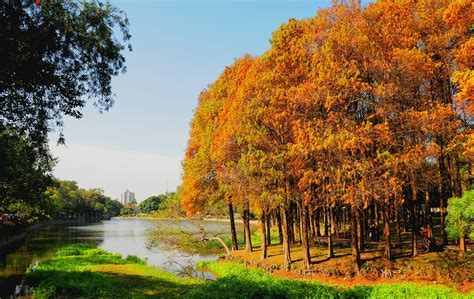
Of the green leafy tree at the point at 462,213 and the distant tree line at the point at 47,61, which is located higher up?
the distant tree line at the point at 47,61

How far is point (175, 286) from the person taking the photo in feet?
65.9

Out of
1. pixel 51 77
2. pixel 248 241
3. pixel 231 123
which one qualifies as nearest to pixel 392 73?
pixel 231 123

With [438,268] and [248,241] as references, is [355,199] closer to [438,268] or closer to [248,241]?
[438,268]

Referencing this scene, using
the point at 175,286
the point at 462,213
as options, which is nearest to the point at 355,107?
the point at 462,213

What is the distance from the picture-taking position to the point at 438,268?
17.7 m

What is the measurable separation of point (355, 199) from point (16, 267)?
95.9 feet

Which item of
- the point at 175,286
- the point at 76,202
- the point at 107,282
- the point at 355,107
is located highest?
the point at 355,107

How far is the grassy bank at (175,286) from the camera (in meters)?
13.3

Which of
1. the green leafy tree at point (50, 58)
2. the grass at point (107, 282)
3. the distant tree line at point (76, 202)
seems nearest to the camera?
the green leafy tree at point (50, 58)

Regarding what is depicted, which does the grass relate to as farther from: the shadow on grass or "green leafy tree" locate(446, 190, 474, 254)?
"green leafy tree" locate(446, 190, 474, 254)

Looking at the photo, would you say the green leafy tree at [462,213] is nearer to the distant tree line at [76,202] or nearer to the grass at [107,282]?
the grass at [107,282]

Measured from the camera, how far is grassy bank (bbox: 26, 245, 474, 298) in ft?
43.7

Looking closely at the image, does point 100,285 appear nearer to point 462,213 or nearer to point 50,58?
point 50,58

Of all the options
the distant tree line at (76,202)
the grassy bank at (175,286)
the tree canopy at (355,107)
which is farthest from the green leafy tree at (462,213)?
the distant tree line at (76,202)
